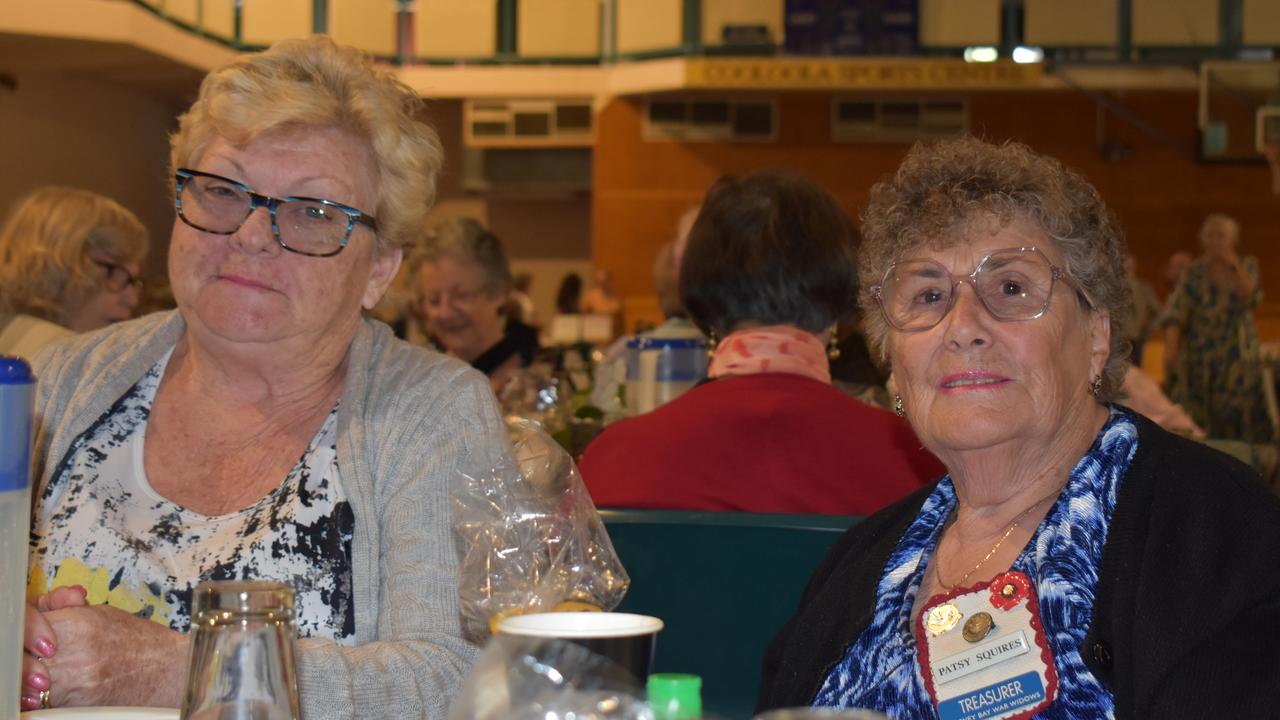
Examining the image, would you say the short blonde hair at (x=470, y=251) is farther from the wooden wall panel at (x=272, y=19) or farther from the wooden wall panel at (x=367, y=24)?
the wooden wall panel at (x=367, y=24)

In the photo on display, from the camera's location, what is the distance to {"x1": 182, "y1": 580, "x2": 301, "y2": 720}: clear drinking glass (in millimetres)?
912

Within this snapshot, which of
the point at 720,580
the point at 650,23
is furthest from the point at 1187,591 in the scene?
the point at 650,23

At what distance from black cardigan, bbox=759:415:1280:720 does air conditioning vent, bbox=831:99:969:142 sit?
13.1 m

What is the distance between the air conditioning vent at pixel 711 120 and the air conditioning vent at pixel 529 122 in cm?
79

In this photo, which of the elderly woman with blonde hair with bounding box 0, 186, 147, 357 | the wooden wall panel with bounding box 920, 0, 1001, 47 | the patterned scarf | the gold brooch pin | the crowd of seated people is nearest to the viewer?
the crowd of seated people

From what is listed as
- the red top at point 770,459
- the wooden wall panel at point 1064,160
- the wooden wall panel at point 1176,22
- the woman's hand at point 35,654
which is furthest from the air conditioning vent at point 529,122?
the woman's hand at point 35,654

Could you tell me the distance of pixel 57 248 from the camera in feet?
13.8

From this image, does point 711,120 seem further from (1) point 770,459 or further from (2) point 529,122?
(1) point 770,459

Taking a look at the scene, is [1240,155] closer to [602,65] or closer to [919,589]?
[602,65]

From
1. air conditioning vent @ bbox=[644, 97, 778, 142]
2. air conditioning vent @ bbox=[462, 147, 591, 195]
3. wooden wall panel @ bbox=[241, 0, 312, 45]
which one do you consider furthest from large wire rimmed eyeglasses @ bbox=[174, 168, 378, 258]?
air conditioning vent @ bbox=[462, 147, 591, 195]

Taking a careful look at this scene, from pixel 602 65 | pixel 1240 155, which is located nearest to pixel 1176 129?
pixel 1240 155

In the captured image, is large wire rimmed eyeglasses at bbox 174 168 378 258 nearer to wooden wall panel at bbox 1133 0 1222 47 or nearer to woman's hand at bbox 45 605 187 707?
woman's hand at bbox 45 605 187 707

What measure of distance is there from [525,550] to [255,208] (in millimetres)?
845

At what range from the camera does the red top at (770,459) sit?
7.86 ft
